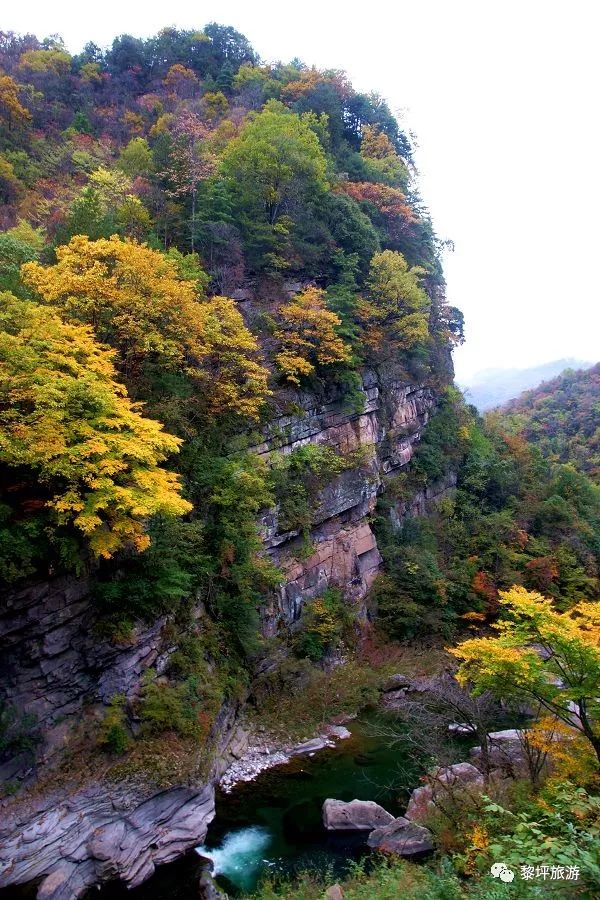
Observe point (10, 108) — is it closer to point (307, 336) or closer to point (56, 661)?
point (307, 336)

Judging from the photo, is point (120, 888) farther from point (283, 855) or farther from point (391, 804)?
point (391, 804)

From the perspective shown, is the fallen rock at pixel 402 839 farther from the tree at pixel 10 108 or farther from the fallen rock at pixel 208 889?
the tree at pixel 10 108

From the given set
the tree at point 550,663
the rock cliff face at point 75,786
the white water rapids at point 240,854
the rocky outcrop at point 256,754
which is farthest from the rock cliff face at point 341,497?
the tree at point 550,663

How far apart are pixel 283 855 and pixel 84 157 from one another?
28.3 metres

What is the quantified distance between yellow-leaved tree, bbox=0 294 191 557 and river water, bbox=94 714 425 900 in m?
7.03

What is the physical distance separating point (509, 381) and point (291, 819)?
125897 mm

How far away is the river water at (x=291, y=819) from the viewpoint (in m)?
11.3

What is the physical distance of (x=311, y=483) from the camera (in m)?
21.7

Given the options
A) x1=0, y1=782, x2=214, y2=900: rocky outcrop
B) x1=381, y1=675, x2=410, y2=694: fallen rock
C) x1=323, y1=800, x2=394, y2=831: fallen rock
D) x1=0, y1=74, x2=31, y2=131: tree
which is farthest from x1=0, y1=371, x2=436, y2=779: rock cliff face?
x1=0, y1=74, x2=31, y2=131: tree

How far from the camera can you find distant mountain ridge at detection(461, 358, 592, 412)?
106000mm

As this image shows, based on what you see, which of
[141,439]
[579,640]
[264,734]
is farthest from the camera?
[264,734]

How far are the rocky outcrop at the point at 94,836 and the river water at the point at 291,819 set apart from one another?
34 centimetres

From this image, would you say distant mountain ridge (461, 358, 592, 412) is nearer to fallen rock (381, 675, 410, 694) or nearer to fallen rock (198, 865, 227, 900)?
fallen rock (381, 675, 410, 694)

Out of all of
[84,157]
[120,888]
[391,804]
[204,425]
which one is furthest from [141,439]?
[84,157]
